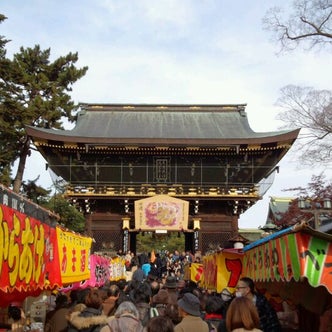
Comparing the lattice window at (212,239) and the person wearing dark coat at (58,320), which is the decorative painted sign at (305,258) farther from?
the lattice window at (212,239)

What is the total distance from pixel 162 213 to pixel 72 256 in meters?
19.5

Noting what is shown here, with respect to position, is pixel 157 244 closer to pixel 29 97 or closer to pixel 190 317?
pixel 29 97

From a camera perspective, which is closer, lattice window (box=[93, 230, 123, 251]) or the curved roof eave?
the curved roof eave

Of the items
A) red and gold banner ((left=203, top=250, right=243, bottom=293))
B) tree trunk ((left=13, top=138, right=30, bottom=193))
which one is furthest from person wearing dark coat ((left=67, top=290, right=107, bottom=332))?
tree trunk ((left=13, top=138, right=30, bottom=193))

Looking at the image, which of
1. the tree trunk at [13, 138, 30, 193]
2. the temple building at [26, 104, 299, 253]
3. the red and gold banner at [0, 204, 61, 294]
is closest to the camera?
the red and gold banner at [0, 204, 61, 294]

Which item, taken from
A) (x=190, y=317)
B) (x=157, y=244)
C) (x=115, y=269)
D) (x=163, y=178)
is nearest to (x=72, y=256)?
(x=190, y=317)

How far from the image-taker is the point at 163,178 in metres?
30.5

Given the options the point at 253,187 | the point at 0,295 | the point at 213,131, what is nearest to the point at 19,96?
the point at 213,131

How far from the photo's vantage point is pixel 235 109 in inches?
1469

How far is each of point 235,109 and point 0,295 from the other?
32.8 metres

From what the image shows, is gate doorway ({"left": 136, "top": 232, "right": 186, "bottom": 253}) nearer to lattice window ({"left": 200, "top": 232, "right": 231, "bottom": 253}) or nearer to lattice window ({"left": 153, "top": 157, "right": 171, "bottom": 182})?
lattice window ({"left": 200, "top": 232, "right": 231, "bottom": 253})

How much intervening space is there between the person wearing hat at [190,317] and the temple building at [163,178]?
23.3 metres

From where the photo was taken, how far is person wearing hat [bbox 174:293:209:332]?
5.20 metres

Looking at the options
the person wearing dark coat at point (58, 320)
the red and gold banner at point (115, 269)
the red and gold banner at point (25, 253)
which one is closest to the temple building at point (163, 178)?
the red and gold banner at point (115, 269)
